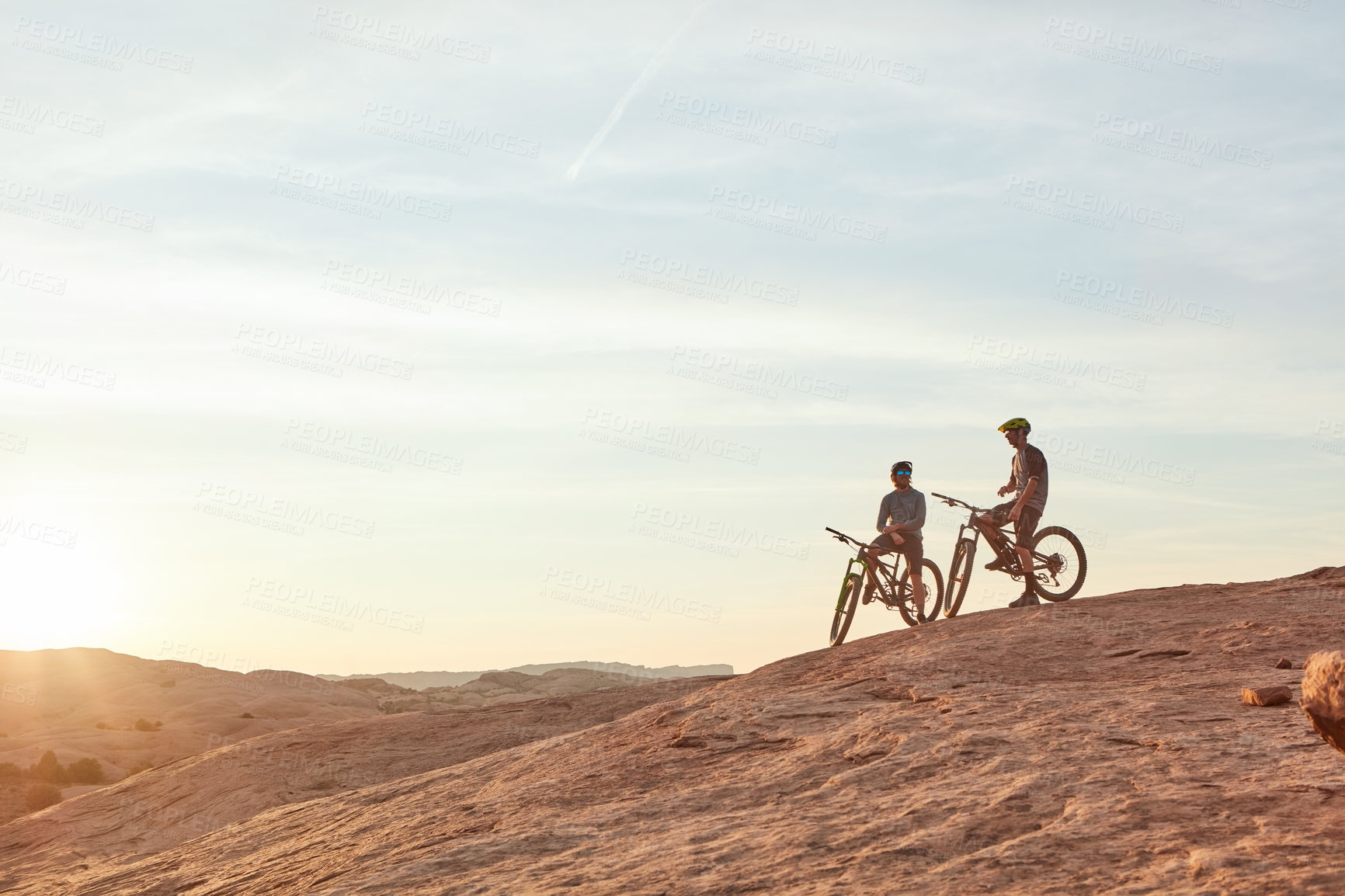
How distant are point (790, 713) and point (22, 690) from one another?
51340 mm

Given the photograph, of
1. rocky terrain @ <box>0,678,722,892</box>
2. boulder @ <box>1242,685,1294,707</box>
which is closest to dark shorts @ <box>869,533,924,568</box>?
rocky terrain @ <box>0,678,722,892</box>

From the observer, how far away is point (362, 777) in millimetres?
14766

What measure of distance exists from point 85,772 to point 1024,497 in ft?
78.6

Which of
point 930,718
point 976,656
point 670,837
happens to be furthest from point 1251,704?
point 670,837

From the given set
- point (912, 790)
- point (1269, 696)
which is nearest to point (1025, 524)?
point (1269, 696)

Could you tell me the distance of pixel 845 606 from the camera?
560 inches

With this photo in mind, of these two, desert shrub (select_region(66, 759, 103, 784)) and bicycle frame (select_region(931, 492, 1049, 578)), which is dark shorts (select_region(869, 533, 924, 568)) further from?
desert shrub (select_region(66, 759, 103, 784))

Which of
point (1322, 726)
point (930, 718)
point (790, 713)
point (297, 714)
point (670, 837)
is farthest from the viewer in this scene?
point (297, 714)

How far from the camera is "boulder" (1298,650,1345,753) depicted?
196 inches

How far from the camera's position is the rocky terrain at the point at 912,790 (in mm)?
5297

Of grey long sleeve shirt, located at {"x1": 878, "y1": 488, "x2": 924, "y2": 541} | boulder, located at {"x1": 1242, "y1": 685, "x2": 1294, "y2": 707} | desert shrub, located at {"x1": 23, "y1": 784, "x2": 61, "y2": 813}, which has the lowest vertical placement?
desert shrub, located at {"x1": 23, "y1": 784, "x2": 61, "y2": 813}

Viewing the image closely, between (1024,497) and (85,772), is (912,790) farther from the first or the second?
(85,772)

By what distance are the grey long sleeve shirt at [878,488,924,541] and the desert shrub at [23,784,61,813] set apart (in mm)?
19917

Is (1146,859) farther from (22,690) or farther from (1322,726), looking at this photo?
(22,690)
